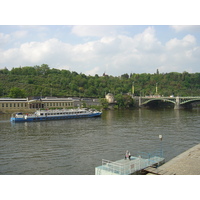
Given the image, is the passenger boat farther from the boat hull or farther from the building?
the building

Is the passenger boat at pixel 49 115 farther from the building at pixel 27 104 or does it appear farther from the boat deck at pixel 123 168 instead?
the boat deck at pixel 123 168

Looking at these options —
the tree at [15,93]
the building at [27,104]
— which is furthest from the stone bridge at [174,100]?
the tree at [15,93]

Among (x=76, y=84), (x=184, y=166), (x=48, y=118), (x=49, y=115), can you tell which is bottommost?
(x=184, y=166)

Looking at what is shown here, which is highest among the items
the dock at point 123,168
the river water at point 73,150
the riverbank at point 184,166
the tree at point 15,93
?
the tree at point 15,93

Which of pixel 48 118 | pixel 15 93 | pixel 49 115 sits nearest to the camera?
pixel 48 118

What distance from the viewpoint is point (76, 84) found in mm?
120812

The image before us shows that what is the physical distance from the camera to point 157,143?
82.3 feet

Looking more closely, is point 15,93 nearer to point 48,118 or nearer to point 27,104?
point 27,104

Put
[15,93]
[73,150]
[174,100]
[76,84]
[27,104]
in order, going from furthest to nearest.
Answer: [76,84]
[174,100]
[15,93]
[27,104]
[73,150]

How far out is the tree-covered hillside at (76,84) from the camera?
323 feet

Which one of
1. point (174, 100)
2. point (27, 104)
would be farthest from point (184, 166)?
point (174, 100)

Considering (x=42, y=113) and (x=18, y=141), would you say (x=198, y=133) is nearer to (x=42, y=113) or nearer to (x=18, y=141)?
(x=18, y=141)

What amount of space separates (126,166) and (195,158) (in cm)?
613

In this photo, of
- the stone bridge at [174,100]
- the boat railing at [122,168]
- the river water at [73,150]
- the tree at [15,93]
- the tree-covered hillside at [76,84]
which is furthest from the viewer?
the tree-covered hillside at [76,84]
